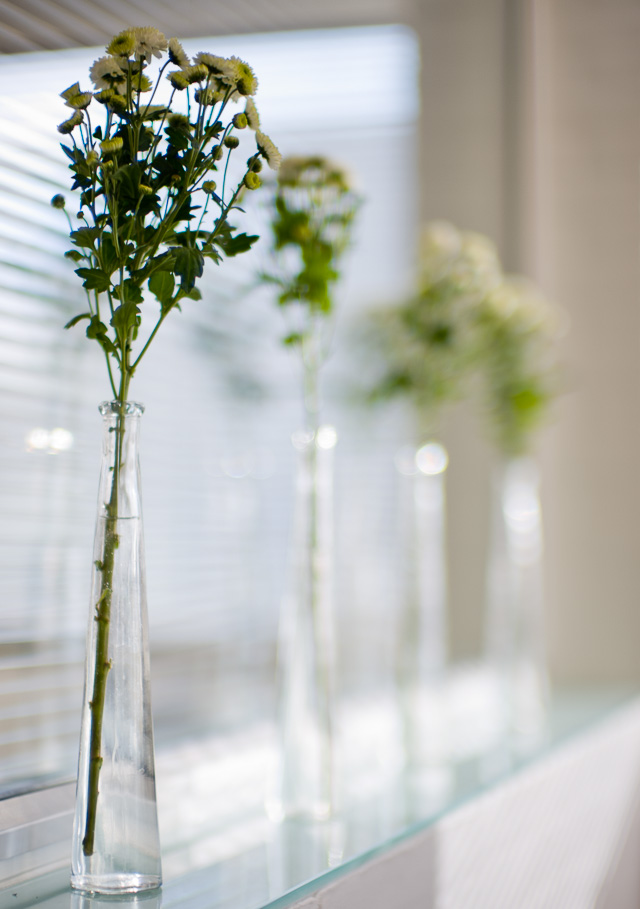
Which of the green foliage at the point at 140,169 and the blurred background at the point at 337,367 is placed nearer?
the green foliage at the point at 140,169

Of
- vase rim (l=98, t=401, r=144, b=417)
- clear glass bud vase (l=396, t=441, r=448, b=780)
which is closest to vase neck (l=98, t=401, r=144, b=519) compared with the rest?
vase rim (l=98, t=401, r=144, b=417)

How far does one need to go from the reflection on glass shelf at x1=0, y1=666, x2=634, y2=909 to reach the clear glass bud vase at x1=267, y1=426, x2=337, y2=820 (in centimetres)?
3

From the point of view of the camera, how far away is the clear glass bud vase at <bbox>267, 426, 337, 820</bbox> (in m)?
0.96

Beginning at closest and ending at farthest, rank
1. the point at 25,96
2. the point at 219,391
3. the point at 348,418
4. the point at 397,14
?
the point at 25,96, the point at 219,391, the point at 348,418, the point at 397,14

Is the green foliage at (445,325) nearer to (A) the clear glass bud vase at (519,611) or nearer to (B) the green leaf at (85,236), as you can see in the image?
(A) the clear glass bud vase at (519,611)

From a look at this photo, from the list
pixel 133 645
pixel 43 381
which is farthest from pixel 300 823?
pixel 43 381

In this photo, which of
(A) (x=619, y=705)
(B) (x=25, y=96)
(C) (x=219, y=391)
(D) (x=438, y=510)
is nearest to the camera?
(B) (x=25, y=96)

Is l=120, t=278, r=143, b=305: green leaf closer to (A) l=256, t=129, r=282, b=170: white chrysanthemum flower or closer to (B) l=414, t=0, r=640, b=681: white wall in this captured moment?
(A) l=256, t=129, r=282, b=170: white chrysanthemum flower

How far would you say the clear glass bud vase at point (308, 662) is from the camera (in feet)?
3.14

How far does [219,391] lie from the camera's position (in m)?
1.24

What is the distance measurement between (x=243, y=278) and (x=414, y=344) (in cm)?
25

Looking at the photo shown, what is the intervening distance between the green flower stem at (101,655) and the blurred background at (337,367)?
0.62ft

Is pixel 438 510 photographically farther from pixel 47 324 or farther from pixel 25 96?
pixel 25 96

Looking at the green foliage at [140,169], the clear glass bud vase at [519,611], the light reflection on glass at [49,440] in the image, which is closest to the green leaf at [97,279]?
the green foliage at [140,169]
